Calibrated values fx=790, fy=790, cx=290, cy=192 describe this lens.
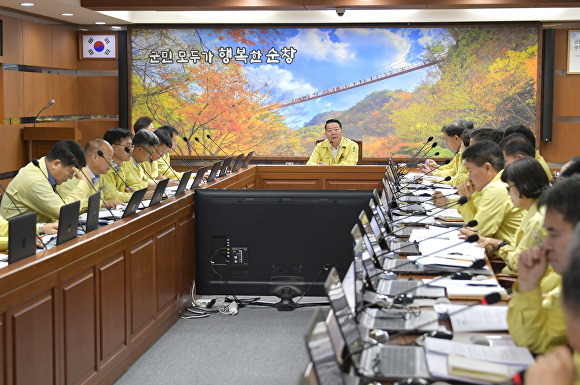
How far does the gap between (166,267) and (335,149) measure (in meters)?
4.05

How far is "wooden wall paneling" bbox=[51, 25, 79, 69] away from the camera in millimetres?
9086

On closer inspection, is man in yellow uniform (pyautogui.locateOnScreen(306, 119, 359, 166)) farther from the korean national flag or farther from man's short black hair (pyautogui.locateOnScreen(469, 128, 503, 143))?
the korean national flag

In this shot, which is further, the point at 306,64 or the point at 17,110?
the point at 306,64

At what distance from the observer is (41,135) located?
319 inches

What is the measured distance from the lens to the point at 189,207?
15.8ft

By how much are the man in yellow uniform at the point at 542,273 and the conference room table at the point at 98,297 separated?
1577 mm

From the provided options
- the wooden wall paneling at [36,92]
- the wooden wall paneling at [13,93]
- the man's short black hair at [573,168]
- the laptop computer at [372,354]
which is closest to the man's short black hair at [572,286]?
the laptop computer at [372,354]

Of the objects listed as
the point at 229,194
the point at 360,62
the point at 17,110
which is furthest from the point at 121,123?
the point at 229,194

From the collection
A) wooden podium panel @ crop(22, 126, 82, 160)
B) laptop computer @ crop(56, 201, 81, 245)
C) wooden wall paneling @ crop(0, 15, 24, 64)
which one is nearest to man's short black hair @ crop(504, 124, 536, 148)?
laptop computer @ crop(56, 201, 81, 245)

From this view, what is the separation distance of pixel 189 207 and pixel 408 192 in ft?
6.77

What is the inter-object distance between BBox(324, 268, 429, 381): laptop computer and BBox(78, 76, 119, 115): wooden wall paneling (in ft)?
26.3

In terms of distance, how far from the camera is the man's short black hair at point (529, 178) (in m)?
3.15

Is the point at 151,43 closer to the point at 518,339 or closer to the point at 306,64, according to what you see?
the point at 306,64

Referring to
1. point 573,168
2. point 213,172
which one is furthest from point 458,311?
point 213,172
